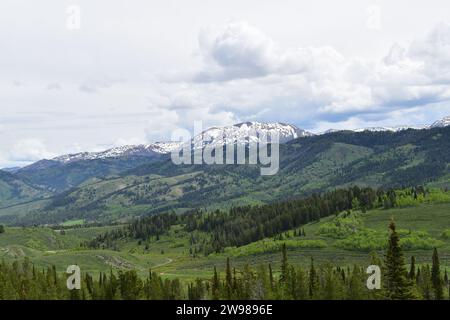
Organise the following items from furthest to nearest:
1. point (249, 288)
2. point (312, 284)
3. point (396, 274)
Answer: point (312, 284) → point (249, 288) → point (396, 274)

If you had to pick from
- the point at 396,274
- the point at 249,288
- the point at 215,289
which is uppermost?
the point at 396,274

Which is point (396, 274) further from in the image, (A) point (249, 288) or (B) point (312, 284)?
(A) point (249, 288)

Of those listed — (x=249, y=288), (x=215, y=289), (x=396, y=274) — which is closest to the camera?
(x=396, y=274)

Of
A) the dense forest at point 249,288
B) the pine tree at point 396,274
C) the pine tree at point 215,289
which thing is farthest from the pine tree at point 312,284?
the pine tree at point 396,274

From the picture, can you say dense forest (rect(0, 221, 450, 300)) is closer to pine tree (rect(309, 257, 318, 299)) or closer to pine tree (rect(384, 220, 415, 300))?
pine tree (rect(309, 257, 318, 299))

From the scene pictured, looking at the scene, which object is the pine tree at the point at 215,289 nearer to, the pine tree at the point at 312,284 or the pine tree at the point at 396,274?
the pine tree at the point at 312,284

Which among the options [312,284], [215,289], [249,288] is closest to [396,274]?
[312,284]

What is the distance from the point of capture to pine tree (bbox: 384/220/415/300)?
230 ft

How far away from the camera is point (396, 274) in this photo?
72.0 metres

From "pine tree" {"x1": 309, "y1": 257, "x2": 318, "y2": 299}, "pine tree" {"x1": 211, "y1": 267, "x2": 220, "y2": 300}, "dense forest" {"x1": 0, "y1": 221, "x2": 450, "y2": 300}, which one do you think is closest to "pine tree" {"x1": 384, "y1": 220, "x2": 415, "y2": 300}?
"dense forest" {"x1": 0, "y1": 221, "x2": 450, "y2": 300}
